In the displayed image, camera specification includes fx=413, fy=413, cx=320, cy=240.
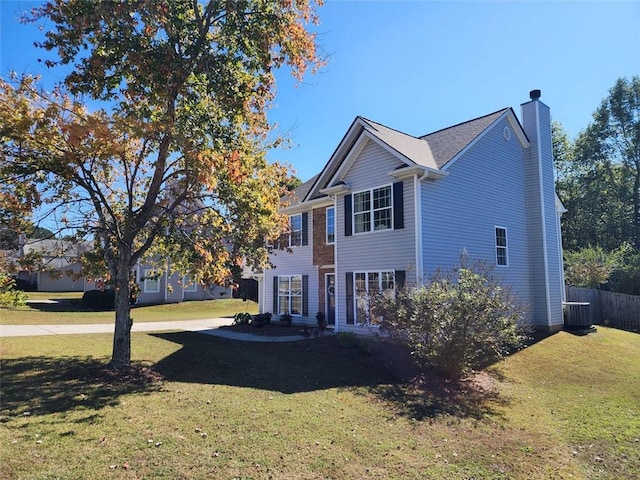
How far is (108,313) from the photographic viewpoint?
1004 inches

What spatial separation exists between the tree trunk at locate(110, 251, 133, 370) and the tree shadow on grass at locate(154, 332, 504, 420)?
97 cm

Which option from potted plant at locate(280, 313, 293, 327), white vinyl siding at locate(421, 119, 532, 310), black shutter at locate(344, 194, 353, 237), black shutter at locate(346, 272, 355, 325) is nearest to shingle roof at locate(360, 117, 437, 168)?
white vinyl siding at locate(421, 119, 532, 310)

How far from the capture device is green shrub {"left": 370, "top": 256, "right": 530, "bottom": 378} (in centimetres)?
956

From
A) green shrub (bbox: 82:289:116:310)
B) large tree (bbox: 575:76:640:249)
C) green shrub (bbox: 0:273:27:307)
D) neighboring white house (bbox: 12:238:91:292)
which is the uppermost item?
large tree (bbox: 575:76:640:249)

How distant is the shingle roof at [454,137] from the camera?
50.3 ft

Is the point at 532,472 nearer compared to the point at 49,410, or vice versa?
the point at 532,472

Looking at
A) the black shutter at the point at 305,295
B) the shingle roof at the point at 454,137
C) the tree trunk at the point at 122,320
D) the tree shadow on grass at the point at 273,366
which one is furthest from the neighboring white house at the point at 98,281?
the shingle roof at the point at 454,137

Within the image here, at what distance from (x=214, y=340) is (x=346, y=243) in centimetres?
620

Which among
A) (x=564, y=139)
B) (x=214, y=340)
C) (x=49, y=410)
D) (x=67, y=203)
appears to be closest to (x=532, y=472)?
(x=49, y=410)

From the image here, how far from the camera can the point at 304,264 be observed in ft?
65.7

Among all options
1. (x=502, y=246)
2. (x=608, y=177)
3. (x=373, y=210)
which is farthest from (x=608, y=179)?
(x=373, y=210)

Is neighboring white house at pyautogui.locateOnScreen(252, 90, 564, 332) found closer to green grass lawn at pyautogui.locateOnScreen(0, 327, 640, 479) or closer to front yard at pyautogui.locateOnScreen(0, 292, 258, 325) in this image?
green grass lawn at pyautogui.locateOnScreen(0, 327, 640, 479)

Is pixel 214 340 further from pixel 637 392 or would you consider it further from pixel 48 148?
pixel 637 392

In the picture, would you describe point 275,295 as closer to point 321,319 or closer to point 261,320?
point 261,320
